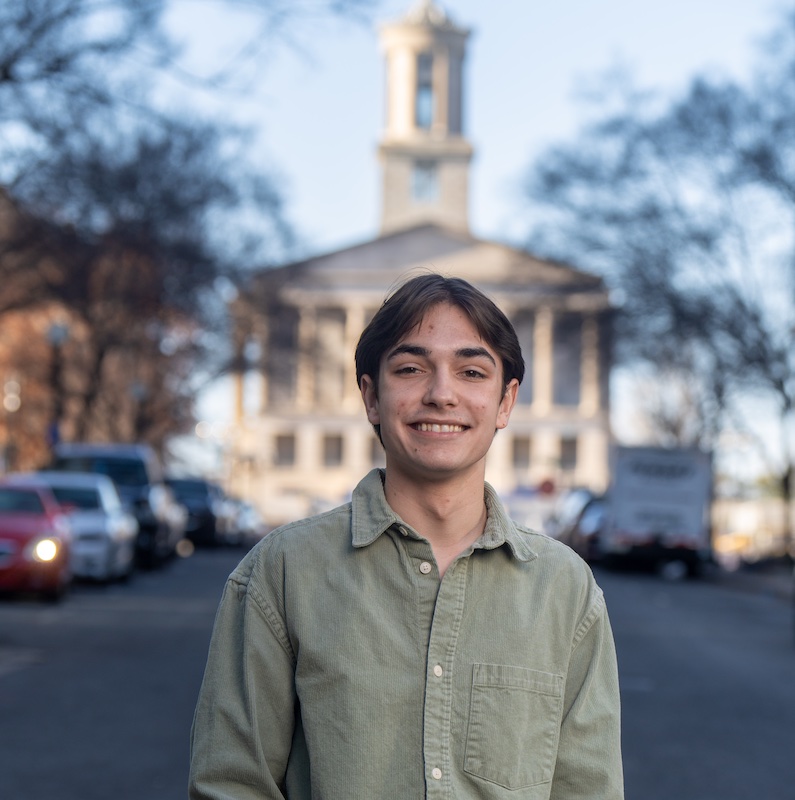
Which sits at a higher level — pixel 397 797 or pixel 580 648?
pixel 580 648

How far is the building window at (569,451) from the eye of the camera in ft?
376

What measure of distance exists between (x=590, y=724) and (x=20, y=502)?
19031 mm

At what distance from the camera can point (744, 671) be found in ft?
50.9

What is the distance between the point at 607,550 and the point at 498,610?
35666 millimetres

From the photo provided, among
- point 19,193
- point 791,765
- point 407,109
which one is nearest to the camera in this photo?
point 791,765

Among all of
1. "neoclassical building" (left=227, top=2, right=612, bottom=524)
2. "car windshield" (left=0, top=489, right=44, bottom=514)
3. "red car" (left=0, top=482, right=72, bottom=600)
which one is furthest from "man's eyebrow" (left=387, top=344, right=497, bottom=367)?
"neoclassical building" (left=227, top=2, right=612, bottom=524)

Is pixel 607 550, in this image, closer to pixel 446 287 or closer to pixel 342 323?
pixel 446 287

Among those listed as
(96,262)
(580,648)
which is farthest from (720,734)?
(96,262)

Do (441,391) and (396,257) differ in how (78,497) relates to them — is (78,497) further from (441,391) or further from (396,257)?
(396,257)

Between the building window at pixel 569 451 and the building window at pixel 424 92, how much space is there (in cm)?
2614

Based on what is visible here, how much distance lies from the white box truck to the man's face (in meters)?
35.3

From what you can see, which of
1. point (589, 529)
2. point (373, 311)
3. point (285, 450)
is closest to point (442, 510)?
point (589, 529)

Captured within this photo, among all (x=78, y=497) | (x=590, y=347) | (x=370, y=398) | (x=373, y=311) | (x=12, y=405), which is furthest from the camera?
(x=373, y=311)

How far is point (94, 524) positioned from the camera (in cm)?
2458
